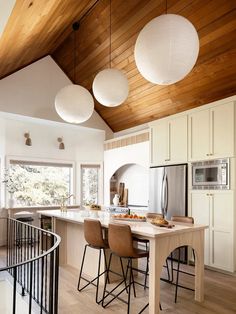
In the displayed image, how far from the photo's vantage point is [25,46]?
447cm

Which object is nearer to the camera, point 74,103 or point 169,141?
point 74,103

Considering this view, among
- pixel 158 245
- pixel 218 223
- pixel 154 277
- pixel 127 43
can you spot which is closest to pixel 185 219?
pixel 218 223

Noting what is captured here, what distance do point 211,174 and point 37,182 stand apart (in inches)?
169

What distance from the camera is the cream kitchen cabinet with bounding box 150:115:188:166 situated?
4.87 m

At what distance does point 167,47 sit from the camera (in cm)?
209

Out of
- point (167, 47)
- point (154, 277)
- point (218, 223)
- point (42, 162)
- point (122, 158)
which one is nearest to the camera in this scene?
point (167, 47)

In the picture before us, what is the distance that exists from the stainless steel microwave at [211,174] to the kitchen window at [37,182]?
3644mm

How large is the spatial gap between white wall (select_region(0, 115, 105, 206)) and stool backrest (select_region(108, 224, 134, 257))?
13.1ft

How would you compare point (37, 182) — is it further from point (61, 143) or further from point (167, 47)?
point (167, 47)

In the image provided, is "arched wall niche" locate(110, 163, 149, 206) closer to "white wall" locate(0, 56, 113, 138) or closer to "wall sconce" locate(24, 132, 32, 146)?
"white wall" locate(0, 56, 113, 138)

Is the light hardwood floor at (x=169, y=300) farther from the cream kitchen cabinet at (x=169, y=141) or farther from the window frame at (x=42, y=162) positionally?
the window frame at (x=42, y=162)

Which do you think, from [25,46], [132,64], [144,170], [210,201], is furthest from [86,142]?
[210,201]

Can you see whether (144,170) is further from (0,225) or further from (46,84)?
(0,225)

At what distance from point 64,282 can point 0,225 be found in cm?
297
